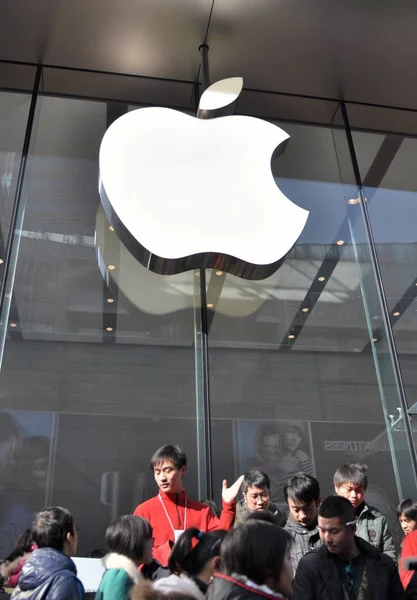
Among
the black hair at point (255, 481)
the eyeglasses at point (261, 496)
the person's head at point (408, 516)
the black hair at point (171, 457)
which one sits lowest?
the person's head at point (408, 516)

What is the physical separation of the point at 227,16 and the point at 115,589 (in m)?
5.07

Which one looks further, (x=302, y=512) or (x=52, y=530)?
(x=302, y=512)

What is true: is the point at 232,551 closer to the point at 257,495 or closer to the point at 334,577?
the point at 334,577

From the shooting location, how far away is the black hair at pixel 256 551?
1.82 meters

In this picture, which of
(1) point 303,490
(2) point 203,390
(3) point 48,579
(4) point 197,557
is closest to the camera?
(4) point 197,557

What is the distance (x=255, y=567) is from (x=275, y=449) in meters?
2.81

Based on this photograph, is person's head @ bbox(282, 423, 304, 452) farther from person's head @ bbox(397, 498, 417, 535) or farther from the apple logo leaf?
the apple logo leaf

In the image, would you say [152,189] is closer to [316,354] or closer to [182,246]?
[182,246]

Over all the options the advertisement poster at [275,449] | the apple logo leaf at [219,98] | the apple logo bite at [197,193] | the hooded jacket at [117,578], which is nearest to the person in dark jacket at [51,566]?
the hooded jacket at [117,578]

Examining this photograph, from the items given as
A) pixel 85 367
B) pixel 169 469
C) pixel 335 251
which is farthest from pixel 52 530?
pixel 335 251

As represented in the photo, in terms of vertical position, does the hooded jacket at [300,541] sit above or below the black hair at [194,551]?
above

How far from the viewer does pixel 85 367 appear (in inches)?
185

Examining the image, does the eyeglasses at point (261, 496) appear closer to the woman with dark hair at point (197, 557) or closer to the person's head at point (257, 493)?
the person's head at point (257, 493)

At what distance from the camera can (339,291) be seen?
5.46m
